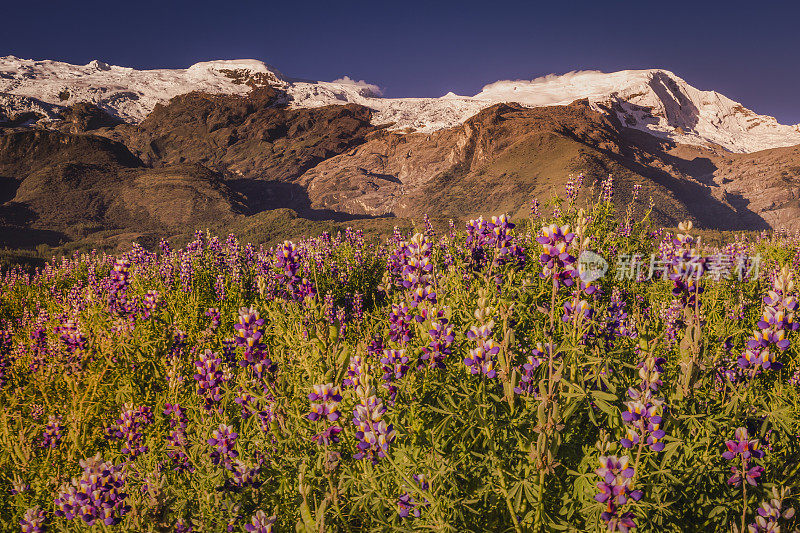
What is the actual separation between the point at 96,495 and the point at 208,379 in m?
1.00

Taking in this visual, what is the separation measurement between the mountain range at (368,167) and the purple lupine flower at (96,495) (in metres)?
67.5

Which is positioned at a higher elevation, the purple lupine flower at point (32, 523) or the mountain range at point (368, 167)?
the mountain range at point (368, 167)

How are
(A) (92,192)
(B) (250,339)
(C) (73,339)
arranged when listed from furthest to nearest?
(A) (92,192), (C) (73,339), (B) (250,339)

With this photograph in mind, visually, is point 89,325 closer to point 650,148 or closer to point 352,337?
point 352,337

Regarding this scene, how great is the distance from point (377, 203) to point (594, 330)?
134 m

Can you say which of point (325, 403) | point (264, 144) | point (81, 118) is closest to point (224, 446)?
point (325, 403)

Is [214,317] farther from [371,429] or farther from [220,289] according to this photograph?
[371,429]

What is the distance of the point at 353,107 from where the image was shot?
197 metres

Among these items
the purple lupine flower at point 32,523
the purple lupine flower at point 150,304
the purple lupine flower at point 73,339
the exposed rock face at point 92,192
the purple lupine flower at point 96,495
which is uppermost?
the exposed rock face at point 92,192

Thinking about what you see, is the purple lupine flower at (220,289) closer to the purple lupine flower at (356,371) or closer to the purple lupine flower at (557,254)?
the purple lupine flower at (356,371)

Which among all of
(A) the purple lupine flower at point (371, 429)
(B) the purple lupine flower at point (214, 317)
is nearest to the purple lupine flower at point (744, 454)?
(A) the purple lupine flower at point (371, 429)

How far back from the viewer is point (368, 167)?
154000 millimetres

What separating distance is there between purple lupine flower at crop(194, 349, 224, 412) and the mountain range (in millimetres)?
66627

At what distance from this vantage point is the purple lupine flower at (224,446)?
2445mm
